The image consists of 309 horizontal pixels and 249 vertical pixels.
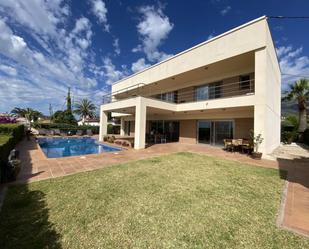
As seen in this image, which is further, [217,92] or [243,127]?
[217,92]

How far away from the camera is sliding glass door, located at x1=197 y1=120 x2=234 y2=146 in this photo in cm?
1469

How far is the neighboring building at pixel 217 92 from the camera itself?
10.6 m

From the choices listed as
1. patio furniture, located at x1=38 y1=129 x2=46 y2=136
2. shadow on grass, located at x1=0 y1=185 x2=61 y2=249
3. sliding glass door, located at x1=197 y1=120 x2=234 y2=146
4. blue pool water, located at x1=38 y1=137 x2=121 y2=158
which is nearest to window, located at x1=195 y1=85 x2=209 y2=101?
sliding glass door, located at x1=197 y1=120 x2=234 y2=146

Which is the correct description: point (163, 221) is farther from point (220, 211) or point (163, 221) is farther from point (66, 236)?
point (66, 236)

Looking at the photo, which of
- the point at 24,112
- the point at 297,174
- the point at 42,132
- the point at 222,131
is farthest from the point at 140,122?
the point at 24,112

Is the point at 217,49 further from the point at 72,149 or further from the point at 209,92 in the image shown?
the point at 72,149

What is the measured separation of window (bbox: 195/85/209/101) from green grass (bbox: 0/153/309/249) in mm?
10807

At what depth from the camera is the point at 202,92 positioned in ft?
53.8

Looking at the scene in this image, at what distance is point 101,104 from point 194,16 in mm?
14102

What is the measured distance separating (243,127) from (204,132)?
3792mm

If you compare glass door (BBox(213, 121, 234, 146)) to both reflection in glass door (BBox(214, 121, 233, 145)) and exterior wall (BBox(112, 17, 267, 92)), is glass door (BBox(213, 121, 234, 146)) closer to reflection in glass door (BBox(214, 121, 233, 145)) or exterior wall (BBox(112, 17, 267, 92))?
reflection in glass door (BBox(214, 121, 233, 145))

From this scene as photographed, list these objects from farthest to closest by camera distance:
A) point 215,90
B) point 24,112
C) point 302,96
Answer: point 24,112, point 302,96, point 215,90

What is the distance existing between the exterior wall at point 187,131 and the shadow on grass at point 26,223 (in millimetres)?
14786

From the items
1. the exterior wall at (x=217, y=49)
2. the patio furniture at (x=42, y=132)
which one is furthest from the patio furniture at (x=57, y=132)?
the exterior wall at (x=217, y=49)
